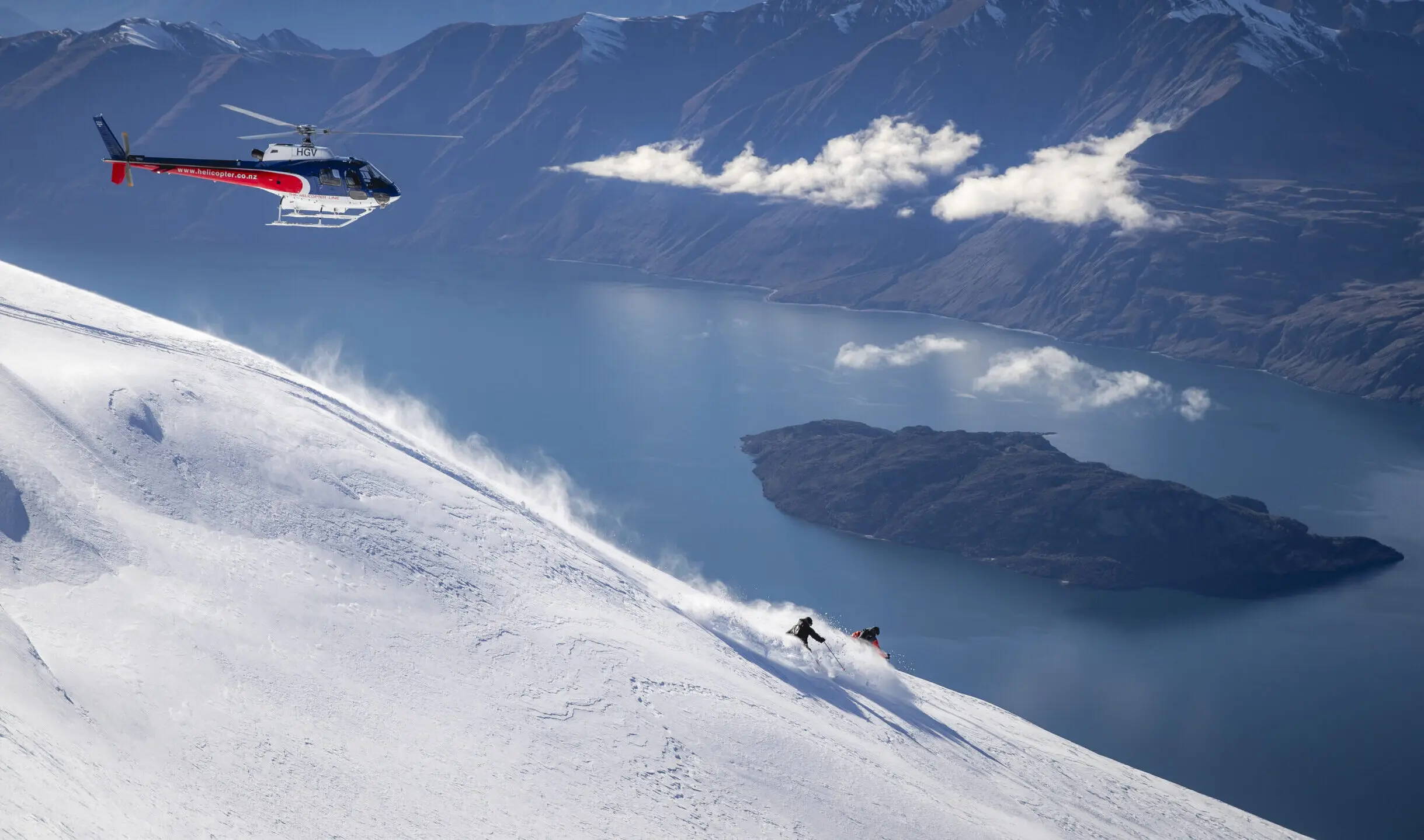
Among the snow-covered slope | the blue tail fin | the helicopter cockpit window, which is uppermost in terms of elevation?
the helicopter cockpit window

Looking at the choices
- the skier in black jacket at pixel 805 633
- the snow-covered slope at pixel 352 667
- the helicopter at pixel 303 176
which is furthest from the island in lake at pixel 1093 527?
the helicopter at pixel 303 176

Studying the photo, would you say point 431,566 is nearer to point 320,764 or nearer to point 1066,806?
point 320,764

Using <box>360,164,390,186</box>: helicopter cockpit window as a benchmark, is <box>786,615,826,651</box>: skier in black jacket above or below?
below

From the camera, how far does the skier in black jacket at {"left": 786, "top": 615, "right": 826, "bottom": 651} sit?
56.2 metres

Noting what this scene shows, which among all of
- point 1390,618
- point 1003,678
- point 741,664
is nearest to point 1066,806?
point 741,664

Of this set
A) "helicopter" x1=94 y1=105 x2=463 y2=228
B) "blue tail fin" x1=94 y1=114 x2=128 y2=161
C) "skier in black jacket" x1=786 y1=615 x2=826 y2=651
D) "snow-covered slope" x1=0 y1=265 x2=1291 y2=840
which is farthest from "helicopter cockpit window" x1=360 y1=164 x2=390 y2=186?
"skier in black jacket" x1=786 y1=615 x2=826 y2=651

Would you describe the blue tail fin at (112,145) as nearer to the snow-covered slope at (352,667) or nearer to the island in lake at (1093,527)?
the snow-covered slope at (352,667)

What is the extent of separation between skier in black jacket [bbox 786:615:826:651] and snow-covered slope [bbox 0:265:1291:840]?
0.79 metres

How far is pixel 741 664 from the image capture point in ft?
165

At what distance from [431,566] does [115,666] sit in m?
13.7

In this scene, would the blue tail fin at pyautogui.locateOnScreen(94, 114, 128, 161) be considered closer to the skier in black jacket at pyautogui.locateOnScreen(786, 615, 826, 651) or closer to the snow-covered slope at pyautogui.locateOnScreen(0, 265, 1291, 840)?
the snow-covered slope at pyautogui.locateOnScreen(0, 265, 1291, 840)

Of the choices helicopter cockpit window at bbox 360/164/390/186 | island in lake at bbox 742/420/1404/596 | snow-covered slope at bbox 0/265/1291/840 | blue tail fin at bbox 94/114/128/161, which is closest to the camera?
snow-covered slope at bbox 0/265/1291/840

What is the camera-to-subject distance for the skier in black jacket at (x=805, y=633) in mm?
56219

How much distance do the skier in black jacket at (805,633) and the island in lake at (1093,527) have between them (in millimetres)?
123366
